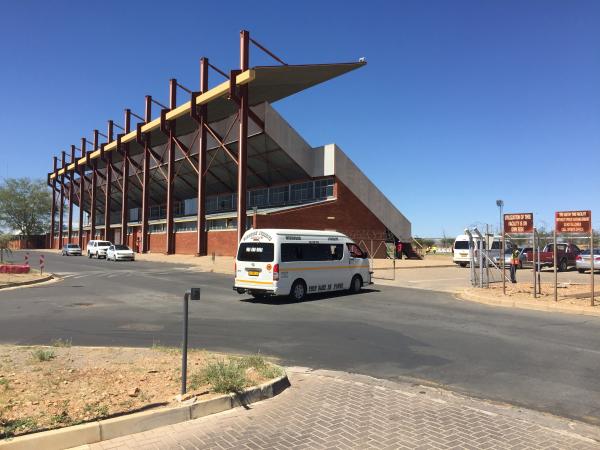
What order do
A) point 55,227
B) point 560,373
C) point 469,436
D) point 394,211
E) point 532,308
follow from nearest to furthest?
point 469,436
point 560,373
point 532,308
point 394,211
point 55,227

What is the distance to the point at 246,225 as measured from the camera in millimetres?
45938

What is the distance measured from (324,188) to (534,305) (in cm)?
3598

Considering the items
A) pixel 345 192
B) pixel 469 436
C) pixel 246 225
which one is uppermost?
pixel 345 192

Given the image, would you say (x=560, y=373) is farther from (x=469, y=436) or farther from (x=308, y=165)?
(x=308, y=165)

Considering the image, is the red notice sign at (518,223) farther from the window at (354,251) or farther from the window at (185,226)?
the window at (185,226)

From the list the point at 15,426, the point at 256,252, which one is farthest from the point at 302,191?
the point at 15,426

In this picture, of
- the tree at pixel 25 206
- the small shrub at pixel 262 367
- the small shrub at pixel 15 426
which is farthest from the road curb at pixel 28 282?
the tree at pixel 25 206

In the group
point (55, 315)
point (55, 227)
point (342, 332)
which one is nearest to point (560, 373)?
point (342, 332)

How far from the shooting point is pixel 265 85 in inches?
1775

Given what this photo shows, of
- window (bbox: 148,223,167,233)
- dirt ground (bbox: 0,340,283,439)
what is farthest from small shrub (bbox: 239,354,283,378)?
window (bbox: 148,223,167,233)

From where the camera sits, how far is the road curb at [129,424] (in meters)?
4.38

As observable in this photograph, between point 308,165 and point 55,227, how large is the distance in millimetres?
73484

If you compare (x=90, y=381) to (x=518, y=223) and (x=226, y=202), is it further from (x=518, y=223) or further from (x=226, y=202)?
(x=226, y=202)

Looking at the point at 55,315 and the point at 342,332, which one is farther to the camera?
the point at 55,315
